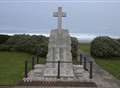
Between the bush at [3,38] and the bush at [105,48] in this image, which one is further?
the bush at [3,38]

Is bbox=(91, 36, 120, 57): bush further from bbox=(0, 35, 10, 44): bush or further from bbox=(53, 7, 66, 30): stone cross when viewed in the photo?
bbox=(0, 35, 10, 44): bush

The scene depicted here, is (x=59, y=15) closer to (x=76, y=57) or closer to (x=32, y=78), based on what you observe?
(x=32, y=78)

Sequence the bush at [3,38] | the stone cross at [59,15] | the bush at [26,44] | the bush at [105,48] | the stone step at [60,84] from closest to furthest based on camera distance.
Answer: the stone step at [60,84], the stone cross at [59,15], the bush at [105,48], the bush at [26,44], the bush at [3,38]

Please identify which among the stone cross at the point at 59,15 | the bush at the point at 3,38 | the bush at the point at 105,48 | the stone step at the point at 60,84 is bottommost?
the stone step at the point at 60,84

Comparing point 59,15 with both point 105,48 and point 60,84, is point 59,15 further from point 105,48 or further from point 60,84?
point 105,48

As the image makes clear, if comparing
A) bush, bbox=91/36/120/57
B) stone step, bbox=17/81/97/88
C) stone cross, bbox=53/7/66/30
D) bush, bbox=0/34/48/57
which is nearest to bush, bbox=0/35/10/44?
bush, bbox=0/34/48/57

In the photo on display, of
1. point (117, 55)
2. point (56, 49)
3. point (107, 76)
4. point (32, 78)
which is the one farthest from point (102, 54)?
point (32, 78)

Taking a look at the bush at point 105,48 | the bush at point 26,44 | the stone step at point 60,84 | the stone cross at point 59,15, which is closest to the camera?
the stone step at point 60,84

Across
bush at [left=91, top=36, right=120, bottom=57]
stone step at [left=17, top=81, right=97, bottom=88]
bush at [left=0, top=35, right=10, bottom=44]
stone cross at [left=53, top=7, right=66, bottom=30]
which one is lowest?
stone step at [left=17, top=81, right=97, bottom=88]

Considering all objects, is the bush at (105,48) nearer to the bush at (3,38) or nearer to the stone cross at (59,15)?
the stone cross at (59,15)

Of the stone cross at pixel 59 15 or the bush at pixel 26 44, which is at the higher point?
the stone cross at pixel 59 15

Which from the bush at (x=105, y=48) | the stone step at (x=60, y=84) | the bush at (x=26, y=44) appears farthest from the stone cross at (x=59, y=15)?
the bush at (x=105, y=48)

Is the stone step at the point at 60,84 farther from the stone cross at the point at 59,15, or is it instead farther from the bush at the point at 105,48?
the bush at the point at 105,48

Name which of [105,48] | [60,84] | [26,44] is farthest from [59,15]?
[26,44]
